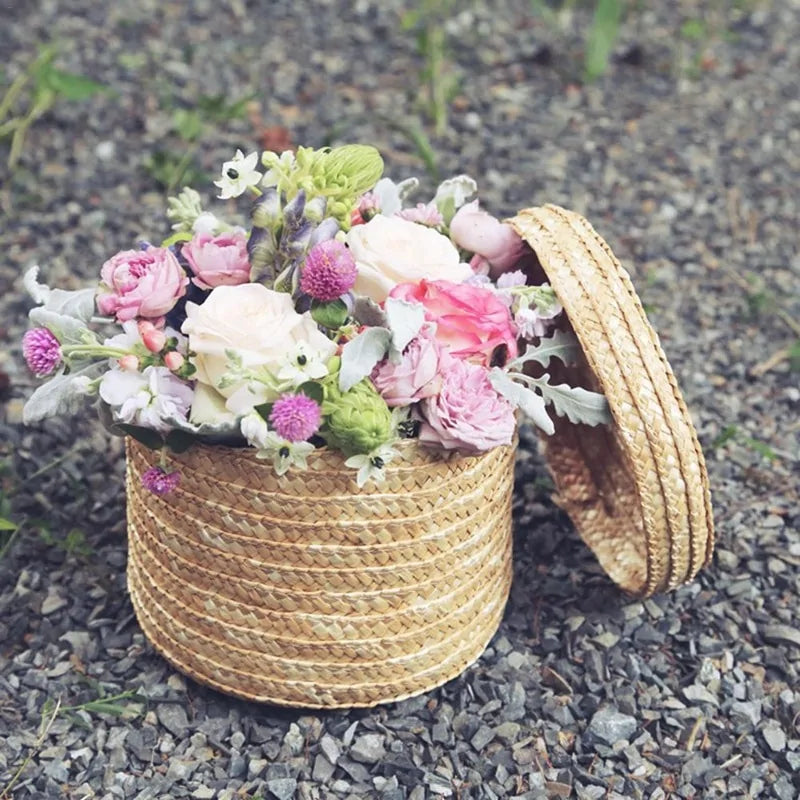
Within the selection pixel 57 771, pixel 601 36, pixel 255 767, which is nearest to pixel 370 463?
pixel 255 767

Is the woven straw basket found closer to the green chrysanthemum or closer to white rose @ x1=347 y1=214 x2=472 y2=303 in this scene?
white rose @ x1=347 y1=214 x2=472 y2=303

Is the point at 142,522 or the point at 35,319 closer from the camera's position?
the point at 35,319

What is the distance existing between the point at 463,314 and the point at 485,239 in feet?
0.61

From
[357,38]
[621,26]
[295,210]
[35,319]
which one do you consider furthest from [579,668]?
[621,26]

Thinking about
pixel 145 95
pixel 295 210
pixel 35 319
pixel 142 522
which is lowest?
pixel 145 95

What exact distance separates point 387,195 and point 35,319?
49cm

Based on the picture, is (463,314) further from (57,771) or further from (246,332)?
(57,771)

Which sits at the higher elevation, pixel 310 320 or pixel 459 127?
pixel 310 320

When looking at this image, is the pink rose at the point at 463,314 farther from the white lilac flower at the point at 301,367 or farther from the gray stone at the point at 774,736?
the gray stone at the point at 774,736

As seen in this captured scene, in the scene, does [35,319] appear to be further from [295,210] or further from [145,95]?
[145,95]

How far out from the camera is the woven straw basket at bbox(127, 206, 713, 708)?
1.51 metres

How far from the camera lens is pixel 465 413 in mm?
1468

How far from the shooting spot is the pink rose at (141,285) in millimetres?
1517

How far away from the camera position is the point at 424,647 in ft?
5.41
